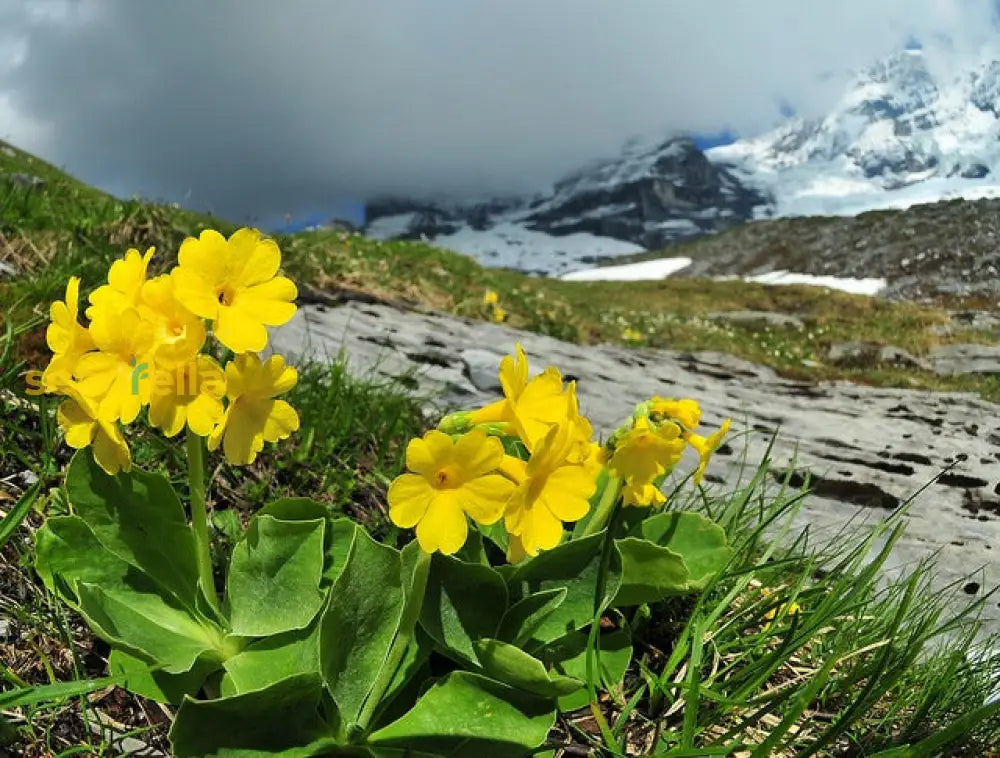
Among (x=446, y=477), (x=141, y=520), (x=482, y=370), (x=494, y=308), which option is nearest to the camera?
(x=446, y=477)

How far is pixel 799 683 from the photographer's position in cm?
208

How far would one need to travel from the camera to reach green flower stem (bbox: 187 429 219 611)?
5.86ft

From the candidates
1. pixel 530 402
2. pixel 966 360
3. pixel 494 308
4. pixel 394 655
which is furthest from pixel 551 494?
pixel 966 360

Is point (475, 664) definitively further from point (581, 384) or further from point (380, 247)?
point (380, 247)

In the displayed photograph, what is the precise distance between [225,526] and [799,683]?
177 centimetres

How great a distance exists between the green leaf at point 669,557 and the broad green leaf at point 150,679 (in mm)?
1077

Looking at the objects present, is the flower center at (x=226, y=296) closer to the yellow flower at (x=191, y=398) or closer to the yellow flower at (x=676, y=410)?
the yellow flower at (x=191, y=398)

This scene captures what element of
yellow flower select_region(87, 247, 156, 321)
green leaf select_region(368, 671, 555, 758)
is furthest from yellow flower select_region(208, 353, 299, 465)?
green leaf select_region(368, 671, 555, 758)

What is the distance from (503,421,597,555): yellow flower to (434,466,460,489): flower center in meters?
0.13

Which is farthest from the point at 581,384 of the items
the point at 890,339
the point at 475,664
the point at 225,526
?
the point at 890,339

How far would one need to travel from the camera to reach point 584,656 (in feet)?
6.64

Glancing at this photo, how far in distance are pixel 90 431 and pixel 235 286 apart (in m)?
0.45

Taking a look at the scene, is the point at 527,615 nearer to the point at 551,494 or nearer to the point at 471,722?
the point at 471,722

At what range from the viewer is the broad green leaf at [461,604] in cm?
182
